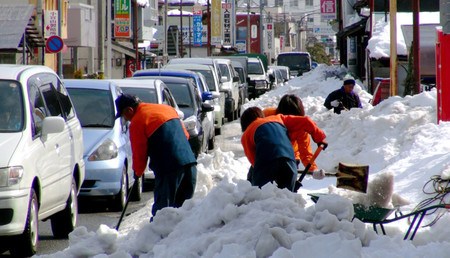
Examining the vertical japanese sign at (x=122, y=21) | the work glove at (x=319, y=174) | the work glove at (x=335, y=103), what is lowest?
the work glove at (x=319, y=174)

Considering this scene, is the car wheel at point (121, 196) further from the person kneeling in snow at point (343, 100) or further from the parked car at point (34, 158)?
the person kneeling in snow at point (343, 100)

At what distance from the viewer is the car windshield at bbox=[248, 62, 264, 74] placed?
48031 mm

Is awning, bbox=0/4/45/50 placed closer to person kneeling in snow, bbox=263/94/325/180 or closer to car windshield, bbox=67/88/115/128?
car windshield, bbox=67/88/115/128

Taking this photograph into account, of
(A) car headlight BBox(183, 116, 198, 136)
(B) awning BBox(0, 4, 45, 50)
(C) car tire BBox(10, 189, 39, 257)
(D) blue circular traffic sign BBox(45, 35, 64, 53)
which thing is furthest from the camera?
(B) awning BBox(0, 4, 45, 50)

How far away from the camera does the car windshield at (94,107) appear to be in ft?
44.3

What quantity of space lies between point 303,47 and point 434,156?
14046 cm

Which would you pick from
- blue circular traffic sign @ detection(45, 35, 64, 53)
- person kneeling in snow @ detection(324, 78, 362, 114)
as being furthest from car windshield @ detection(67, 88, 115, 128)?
blue circular traffic sign @ detection(45, 35, 64, 53)

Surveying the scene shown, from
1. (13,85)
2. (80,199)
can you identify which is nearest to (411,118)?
(80,199)

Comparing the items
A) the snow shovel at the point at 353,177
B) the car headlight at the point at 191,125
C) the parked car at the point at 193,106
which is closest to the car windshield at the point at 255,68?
the parked car at the point at 193,106

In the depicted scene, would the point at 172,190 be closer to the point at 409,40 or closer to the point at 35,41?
the point at 409,40

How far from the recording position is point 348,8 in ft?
171

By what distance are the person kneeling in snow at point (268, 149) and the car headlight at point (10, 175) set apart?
6.19 ft

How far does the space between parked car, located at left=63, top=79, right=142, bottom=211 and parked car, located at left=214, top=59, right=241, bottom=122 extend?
49.6 ft

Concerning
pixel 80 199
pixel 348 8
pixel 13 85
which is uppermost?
pixel 348 8
